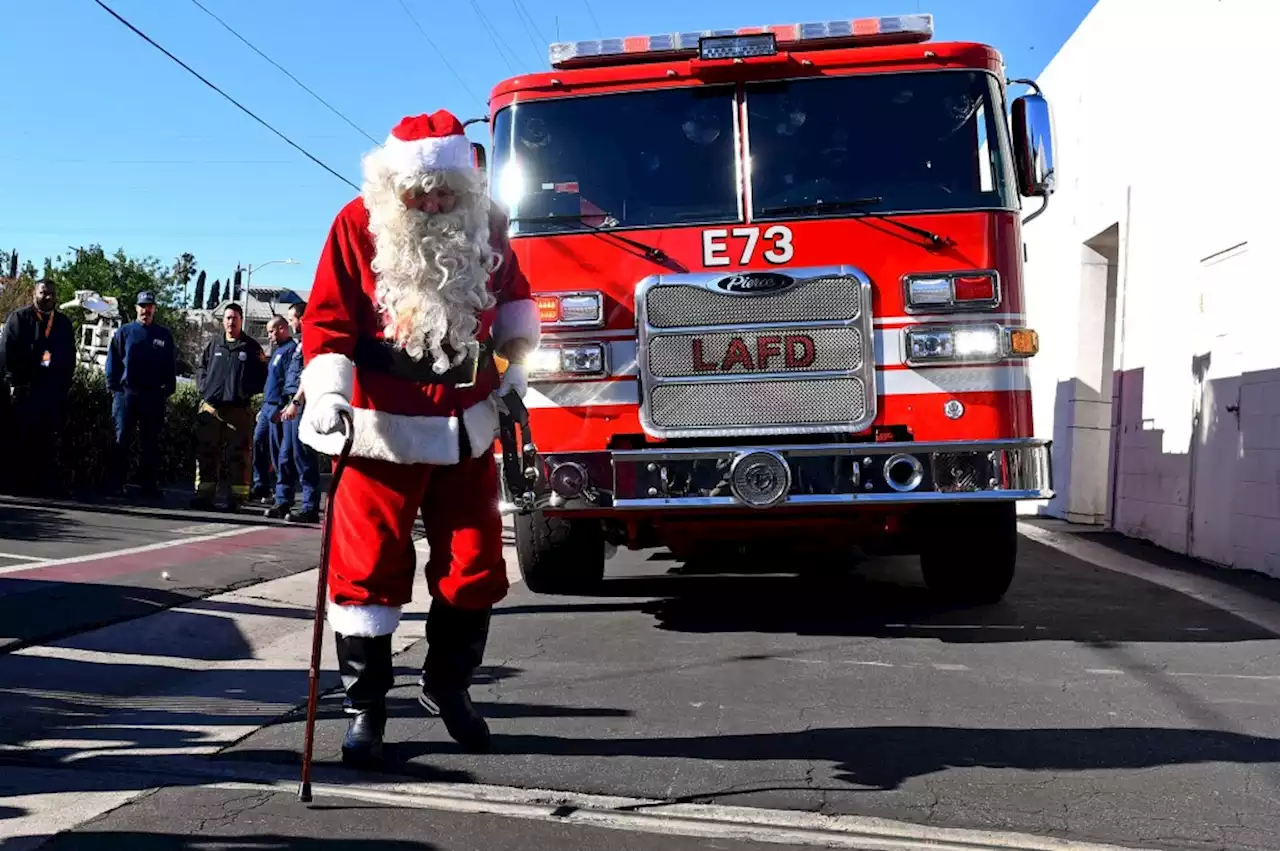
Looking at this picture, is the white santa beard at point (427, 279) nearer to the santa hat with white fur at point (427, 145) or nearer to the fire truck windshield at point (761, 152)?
the santa hat with white fur at point (427, 145)

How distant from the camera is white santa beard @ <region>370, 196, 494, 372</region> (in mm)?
3803

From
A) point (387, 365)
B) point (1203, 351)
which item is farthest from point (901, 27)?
point (1203, 351)

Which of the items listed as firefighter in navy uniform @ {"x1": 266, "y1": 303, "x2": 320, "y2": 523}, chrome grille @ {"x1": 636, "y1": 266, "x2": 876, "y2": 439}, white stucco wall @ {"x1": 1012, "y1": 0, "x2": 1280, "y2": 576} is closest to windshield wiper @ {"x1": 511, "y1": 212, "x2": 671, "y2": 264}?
chrome grille @ {"x1": 636, "y1": 266, "x2": 876, "y2": 439}

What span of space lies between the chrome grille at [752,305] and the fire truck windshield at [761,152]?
0.38 m

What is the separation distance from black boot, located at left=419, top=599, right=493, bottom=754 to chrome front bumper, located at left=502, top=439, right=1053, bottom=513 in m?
1.91

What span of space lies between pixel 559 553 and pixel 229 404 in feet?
17.3

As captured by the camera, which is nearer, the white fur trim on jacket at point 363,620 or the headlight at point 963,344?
the white fur trim on jacket at point 363,620

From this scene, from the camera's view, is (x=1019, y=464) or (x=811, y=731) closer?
(x=811, y=731)

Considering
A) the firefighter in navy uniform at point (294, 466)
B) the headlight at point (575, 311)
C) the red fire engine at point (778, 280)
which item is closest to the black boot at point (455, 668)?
the red fire engine at point (778, 280)

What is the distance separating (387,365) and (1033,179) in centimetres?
361

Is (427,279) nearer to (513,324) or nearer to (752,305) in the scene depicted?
(513,324)

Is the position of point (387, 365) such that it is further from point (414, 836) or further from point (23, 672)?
point (23, 672)

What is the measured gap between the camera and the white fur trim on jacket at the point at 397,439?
3719mm

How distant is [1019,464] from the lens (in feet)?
18.8
